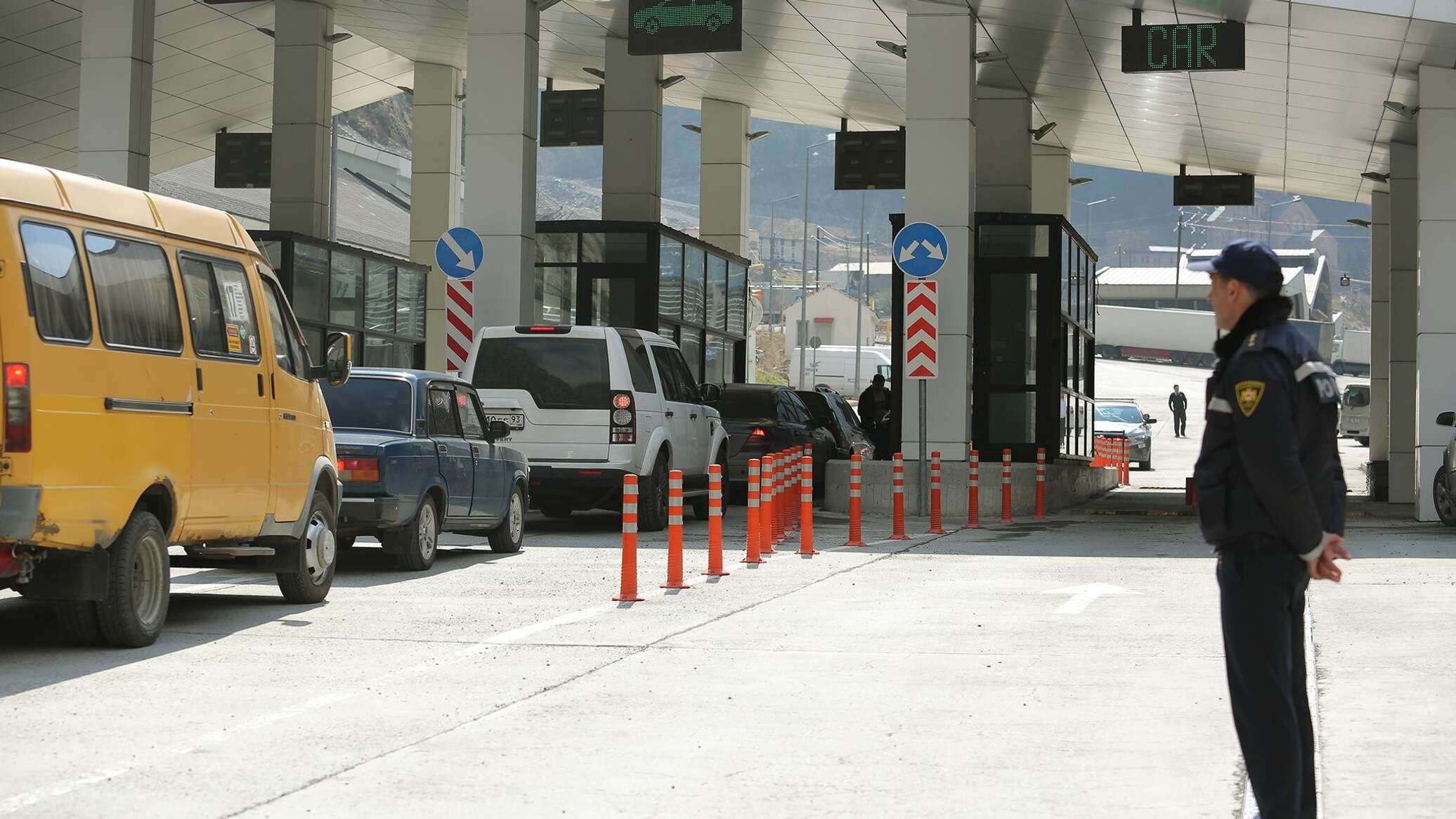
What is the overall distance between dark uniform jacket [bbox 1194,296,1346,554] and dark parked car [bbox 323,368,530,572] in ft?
30.8

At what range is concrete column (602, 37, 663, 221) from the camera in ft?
94.6

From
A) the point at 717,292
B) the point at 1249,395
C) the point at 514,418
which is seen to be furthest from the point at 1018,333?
the point at 1249,395

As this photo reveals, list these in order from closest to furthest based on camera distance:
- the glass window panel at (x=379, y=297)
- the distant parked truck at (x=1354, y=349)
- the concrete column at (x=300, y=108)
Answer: the concrete column at (x=300, y=108) → the glass window panel at (x=379, y=297) → the distant parked truck at (x=1354, y=349)

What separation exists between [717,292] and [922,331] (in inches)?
453

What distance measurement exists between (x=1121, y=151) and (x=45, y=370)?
30572mm

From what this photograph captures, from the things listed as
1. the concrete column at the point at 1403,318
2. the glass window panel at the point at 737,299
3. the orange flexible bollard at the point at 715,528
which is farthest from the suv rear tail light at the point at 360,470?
the glass window panel at the point at 737,299

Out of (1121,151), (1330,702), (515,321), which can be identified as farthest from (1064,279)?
(1330,702)

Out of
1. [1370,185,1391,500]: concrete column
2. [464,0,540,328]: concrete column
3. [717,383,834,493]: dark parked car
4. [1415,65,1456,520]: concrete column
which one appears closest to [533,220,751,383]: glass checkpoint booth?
[717,383,834,493]: dark parked car

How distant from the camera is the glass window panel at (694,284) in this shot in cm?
3003

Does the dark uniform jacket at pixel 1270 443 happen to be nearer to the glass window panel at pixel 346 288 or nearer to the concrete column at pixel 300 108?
the concrete column at pixel 300 108

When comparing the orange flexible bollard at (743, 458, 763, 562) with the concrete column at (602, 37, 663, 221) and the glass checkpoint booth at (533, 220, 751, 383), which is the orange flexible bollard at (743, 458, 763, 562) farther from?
the concrete column at (602, 37, 663, 221)

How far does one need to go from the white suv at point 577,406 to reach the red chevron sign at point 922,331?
3.61 metres

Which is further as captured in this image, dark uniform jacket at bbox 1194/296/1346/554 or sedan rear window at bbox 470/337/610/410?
sedan rear window at bbox 470/337/610/410

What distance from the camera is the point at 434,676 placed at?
883cm
